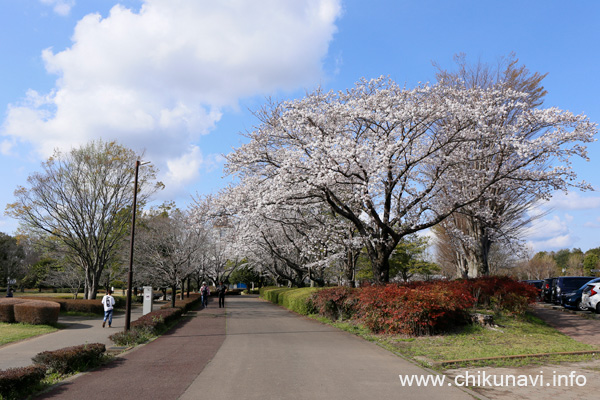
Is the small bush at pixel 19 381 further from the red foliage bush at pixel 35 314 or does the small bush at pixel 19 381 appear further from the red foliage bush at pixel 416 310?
the red foliage bush at pixel 35 314

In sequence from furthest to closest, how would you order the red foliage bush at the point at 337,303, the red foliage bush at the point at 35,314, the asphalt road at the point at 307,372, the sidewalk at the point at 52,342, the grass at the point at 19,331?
the red foliage bush at the point at 35,314, the red foliage bush at the point at 337,303, the grass at the point at 19,331, the sidewalk at the point at 52,342, the asphalt road at the point at 307,372

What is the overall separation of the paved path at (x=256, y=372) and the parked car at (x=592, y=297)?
10.7 metres

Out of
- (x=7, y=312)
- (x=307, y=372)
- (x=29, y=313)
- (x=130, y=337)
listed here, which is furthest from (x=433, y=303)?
(x=7, y=312)

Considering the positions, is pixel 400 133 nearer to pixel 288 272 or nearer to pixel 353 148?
pixel 353 148

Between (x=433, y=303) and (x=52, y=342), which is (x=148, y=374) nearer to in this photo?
(x=433, y=303)

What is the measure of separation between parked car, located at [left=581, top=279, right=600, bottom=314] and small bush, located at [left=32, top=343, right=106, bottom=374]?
17.6m

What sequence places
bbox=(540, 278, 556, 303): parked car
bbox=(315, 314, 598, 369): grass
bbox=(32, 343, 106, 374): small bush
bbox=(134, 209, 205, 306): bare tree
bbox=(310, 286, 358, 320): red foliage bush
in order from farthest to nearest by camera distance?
bbox=(134, 209, 205, 306): bare tree, bbox=(540, 278, 556, 303): parked car, bbox=(310, 286, 358, 320): red foliage bush, bbox=(315, 314, 598, 369): grass, bbox=(32, 343, 106, 374): small bush

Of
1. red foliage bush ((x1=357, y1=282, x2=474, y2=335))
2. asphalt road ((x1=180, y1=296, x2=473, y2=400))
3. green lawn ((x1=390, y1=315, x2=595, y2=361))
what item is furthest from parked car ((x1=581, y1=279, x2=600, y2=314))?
asphalt road ((x1=180, y1=296, x2=473, y2=400))

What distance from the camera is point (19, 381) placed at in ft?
20.4

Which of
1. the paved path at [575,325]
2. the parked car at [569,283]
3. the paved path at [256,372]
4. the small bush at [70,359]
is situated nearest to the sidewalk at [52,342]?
the small bush at [70,359]

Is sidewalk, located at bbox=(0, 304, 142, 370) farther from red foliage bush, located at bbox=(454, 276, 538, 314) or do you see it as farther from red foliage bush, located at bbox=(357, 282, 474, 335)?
red foliage bush, located at bbox=(454, 276, 538, 314)

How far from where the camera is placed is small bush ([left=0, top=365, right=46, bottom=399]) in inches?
236

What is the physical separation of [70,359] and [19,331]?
10302 millimetres

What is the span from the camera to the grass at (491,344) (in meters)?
8.95
